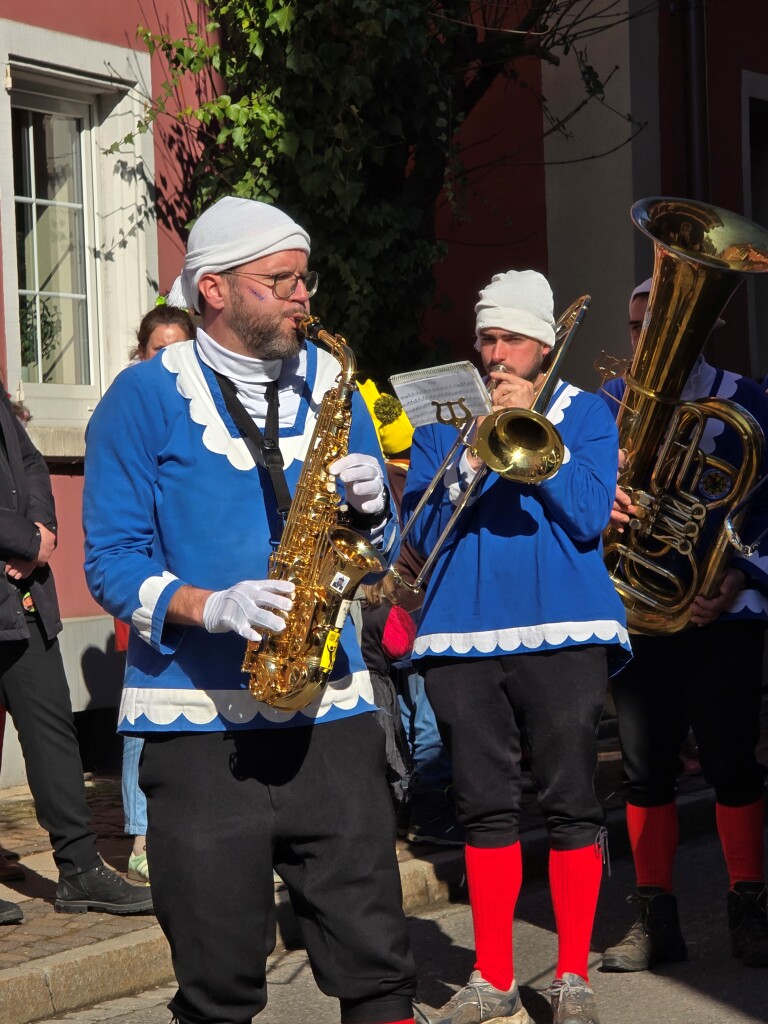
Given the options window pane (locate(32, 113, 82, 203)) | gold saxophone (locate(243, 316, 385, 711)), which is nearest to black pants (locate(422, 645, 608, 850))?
gold saxophone (locate(243, 316, 385, 711))

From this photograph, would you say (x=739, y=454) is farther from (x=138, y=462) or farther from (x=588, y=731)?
(x=138, y=462)

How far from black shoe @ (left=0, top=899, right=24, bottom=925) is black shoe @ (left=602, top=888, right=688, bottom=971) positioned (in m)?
1.93

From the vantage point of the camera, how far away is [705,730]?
484 centimetres

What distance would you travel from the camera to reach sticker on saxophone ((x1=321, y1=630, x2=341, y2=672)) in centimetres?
307

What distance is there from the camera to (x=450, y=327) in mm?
10578

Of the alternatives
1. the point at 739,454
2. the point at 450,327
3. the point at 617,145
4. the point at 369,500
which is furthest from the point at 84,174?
the point at 369,500

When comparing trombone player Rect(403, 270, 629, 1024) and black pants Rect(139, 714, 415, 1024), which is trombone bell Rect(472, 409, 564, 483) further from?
black pants Rect(139, 714, 415, 1024)

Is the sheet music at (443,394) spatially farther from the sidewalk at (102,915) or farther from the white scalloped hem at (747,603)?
the sidewalk at (102,915)

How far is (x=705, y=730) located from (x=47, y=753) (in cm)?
220

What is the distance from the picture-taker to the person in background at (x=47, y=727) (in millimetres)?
5312

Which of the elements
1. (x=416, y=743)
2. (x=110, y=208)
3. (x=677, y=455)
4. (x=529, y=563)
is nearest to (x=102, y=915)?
(x=416, y=743)

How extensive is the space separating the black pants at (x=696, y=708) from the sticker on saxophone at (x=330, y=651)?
2055 millimetres

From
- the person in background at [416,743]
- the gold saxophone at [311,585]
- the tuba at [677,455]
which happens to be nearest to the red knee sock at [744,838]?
the tuba at [677,455]

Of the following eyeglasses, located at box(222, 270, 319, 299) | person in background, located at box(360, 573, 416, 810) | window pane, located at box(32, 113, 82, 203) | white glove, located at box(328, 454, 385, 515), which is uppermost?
window pane, located at box(32, 113, 82, 203)
